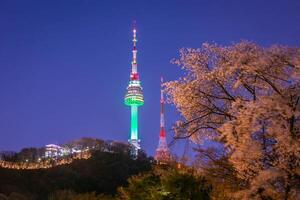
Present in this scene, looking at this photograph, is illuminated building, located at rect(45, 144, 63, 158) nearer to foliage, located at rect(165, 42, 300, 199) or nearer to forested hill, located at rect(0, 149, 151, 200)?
forested hill, located at rect(0, 149, 151, 200)

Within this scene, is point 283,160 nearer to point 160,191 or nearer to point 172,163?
point 160,191

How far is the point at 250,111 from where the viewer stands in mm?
11922

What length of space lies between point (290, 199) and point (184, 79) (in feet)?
14.8

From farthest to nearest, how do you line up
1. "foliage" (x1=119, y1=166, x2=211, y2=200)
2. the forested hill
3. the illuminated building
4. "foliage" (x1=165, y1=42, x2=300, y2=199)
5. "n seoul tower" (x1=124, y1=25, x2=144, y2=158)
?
"n seoul tower" (x1=124, y1=25, x2=144, y2=158) → the illuminated building → the forested hill → "foliage" (x1=119, y1=166, x2=211, y2=200) → "foliage" (x1=165, y1=42, x2=300, y2=199)

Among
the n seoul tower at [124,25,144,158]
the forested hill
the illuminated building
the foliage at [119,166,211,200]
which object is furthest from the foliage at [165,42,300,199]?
the n seoul tower at [124,25,144,158]

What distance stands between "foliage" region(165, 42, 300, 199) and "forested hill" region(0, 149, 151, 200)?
3164 cm

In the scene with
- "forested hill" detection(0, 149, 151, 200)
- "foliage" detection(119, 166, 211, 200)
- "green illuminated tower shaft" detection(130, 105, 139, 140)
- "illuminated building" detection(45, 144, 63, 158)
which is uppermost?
"green illuminated tower shaft" detection(130, 105, 139, 140)

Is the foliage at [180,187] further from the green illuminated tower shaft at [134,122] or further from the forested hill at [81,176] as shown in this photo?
the green illuminated tower shaft at [134,122]

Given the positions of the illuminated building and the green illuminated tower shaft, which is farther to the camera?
the green illuminated tower shaft

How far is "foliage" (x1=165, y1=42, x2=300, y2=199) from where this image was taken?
1170 cm

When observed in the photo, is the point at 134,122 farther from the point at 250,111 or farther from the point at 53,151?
the point at 250,111

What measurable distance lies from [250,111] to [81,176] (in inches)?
1655

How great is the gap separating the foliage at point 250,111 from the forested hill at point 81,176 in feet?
104

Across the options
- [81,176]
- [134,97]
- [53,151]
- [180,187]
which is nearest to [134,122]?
[134,97]
